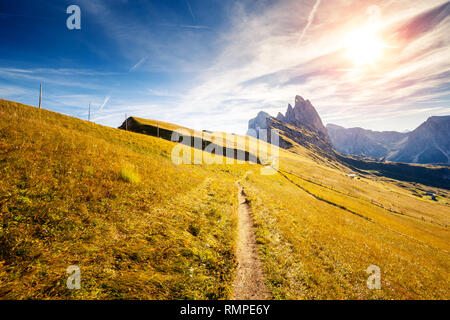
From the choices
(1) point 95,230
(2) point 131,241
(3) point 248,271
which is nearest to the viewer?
(1) point 95,230

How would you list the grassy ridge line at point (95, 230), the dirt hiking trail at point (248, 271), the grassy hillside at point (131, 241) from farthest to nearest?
the dirt hiking trail at point (248, 271)
the grassy hillside at point (131, 241)
the grassy ridge line at point (95, 230)

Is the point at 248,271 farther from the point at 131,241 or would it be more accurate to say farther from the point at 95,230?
the point at 95,230

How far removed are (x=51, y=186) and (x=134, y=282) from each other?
788cm

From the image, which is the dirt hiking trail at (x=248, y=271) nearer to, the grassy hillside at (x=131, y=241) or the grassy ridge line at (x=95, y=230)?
the grassy hillside at (x=131, y=241)

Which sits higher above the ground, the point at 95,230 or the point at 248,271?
the point at 95,230

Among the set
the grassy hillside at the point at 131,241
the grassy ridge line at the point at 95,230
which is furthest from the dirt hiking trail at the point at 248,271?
the grassy ridge line at the point at 95,230

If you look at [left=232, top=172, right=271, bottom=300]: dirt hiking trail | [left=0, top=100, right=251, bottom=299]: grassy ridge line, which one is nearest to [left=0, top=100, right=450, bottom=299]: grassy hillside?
[left=0, top=100, right=251, bottom=299]: grassy ridge line

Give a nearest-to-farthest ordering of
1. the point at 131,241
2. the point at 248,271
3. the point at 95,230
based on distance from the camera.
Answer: the point at 95,230 → the point at 131,241 → the point at 248,271

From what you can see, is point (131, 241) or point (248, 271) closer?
point (131, 241)

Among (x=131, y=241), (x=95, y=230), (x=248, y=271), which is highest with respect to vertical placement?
(x=95, y=230)

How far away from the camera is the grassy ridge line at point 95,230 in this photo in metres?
6.28

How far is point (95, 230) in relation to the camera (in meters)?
8.54

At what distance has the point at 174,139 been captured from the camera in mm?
63812

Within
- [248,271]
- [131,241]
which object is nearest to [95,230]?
[131,241]
